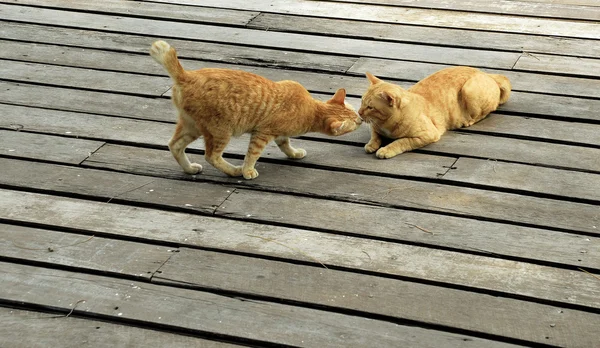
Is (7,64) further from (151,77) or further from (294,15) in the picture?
(294,15)

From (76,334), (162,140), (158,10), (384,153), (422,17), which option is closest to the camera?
(76,334)

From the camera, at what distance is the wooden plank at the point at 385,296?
2396 mm

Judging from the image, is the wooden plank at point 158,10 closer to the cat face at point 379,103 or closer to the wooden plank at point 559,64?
the cat face at point 379,103

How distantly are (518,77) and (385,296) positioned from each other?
6.30ft

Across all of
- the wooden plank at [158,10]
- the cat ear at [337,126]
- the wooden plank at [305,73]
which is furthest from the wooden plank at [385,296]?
the wooden plank at [158,10]

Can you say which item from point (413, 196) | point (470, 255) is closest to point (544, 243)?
point (470, 255)

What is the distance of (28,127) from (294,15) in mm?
1776

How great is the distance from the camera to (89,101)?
3943 millimetres

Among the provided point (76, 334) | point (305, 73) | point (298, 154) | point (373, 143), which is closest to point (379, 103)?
point (373, 143)

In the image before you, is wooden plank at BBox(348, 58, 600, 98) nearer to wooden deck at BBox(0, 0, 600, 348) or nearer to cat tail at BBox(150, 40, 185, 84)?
wooden deck at BBox(0, 0, 600, 348)

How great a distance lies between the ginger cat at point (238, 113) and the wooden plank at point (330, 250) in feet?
1.17

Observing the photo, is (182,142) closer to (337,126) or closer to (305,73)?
(337,126)

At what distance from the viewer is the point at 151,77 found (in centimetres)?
418

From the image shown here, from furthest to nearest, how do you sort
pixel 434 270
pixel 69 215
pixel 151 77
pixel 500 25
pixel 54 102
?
1. pixel 500 25
2. pixel 151 77
3. pixel 54 102
4. pixel 69 215
5. pixel 434 270
